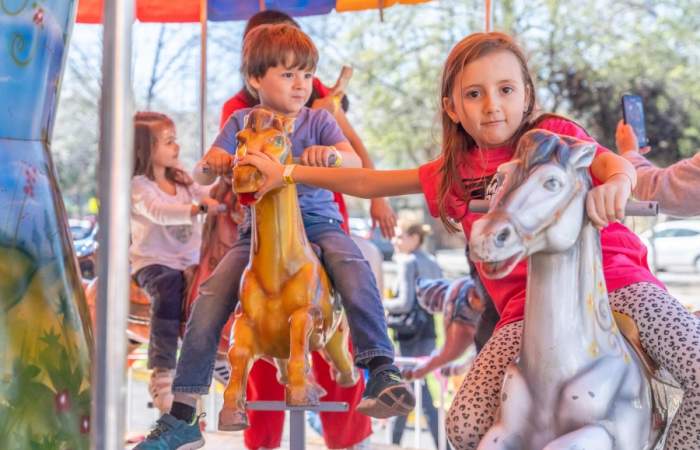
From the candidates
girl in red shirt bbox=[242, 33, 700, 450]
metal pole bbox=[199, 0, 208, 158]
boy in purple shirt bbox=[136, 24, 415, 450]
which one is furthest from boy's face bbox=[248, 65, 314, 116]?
metal pole bbox=[199, 0, 208, 158]

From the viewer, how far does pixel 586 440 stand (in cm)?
136

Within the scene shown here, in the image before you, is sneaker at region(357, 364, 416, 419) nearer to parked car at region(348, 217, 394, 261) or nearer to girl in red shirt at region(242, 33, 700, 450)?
girl in red shirt at region(242, 33, 700, 450)

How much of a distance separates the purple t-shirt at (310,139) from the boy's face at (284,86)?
80 millimetres

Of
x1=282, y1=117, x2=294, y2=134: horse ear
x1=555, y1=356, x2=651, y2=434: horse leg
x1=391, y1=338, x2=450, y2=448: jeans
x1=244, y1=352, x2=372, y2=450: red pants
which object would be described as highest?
x1=282, y1=117, x2=294, y2=134: horse ear

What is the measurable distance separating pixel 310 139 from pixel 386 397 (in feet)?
2.34

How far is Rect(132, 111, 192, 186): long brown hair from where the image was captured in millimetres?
3150

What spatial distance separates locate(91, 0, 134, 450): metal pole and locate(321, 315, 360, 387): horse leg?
4.34 feet

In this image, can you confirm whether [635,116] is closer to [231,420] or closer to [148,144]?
[231,420]

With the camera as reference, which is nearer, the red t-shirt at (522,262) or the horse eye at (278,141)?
the red t-shirt at (522,262)

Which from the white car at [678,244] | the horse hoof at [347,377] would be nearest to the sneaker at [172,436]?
the horse hoof at [347,377]

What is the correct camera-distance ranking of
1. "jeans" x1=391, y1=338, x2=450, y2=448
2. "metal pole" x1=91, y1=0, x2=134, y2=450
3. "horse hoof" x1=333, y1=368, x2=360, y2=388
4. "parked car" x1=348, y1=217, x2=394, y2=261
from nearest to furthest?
"metal pole" x1=91, y1=0, x2=134, y2=450, "horse hoof" x1=333, y1=368, x2=360, y2=388, "jeans" x1=391, y1=338, x2=450, y2=448, "parked car" x1=348, y1=217, x2=394, y2=261

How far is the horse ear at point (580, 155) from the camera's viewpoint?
4.51ft

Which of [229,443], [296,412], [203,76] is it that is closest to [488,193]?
[296,412]

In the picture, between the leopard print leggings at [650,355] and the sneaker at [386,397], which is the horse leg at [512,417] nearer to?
the leopard print leggings at [650,355]
